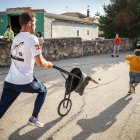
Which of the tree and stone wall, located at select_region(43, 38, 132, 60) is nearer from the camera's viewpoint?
stone wall, located at select_region(43, 38, 132, 60)

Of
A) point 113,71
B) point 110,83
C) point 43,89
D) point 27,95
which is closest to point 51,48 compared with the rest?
point 113,71

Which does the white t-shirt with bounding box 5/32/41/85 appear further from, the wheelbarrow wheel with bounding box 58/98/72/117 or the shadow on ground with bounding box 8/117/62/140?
the wheelbarrow wheel with bounding box 58/98/72/117

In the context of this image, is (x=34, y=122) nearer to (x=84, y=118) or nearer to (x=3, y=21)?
(x=84, y=118)

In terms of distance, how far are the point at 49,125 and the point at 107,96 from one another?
2.83 m

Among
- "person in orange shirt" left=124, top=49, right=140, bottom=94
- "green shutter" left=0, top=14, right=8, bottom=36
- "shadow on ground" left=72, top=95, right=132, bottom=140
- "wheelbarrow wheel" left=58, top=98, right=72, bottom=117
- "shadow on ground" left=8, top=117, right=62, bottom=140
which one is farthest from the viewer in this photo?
"green shutter" left=0, top=14, right=8, bottom=36

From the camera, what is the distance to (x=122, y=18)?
2670 cm

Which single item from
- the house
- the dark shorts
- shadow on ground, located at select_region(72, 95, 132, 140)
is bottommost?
shadow on ground, located at select_region(72, 95, 132, 140)

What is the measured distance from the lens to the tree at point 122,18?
27266mm

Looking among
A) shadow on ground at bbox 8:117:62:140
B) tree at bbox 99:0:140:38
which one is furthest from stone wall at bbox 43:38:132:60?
shadow on ground at bbox 8:117:62:140

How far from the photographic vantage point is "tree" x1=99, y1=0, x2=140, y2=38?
89.5ft

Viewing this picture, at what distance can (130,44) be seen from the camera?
25.4 metres

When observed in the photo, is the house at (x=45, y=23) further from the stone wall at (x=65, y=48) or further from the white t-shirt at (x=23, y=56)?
the white t-shirt at (x=23, y=56)

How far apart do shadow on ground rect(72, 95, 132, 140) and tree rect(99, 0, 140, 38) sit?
71.6 ft

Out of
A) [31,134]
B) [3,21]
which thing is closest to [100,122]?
[31,134]
